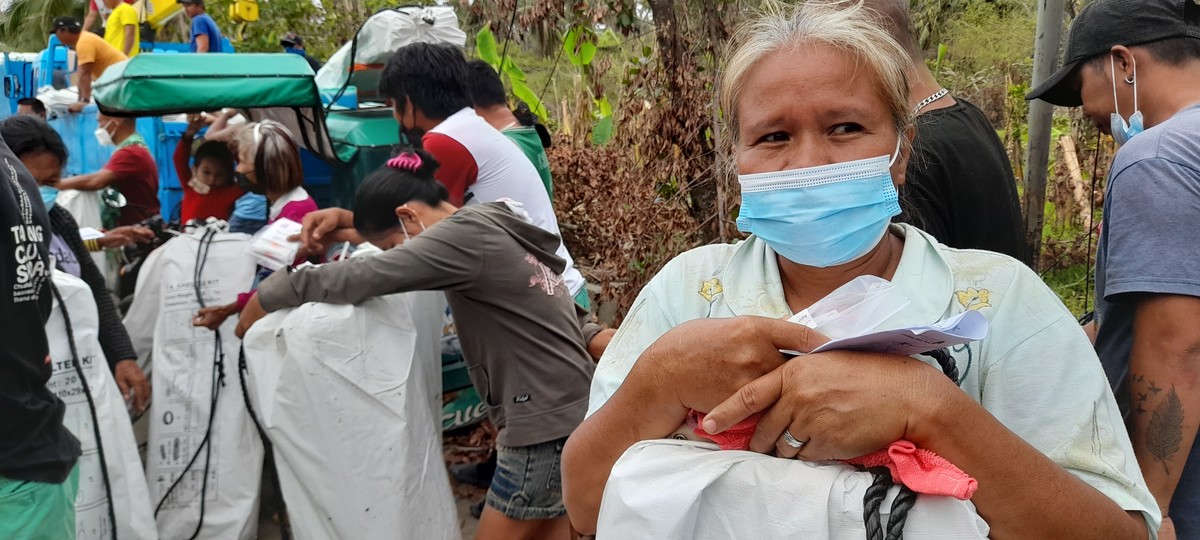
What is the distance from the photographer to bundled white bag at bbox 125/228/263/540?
365cm

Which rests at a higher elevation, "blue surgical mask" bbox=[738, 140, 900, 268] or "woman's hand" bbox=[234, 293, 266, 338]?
"blue surgical mask" bbox=[738, 140, 900, 268]

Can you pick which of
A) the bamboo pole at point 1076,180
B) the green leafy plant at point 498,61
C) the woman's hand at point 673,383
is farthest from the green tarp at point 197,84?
the bamboo pole at point 1076,180

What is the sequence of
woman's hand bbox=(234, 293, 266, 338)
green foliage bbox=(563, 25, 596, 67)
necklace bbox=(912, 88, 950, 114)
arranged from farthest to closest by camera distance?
1. green foliage bbox=(563, 25, 596, 67)
2. woman's hand bbox=(234, 293, 266, 338)
3. necklace bbox=(912, 88, 950, 114)

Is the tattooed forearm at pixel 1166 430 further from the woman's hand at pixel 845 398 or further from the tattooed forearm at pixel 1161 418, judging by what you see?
the woman's hand at pixel 845 398

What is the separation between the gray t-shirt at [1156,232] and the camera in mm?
1660

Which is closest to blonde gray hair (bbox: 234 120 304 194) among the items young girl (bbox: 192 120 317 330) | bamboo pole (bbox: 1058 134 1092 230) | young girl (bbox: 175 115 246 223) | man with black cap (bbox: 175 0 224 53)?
young girl (bbox: 192 120 317 330)

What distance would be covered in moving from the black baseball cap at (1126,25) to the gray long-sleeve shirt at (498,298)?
1809 millimetres

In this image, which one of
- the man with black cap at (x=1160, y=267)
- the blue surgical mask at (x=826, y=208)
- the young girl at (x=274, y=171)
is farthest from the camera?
the young girl at (x=274, y=171)

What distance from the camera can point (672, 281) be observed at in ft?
4.67

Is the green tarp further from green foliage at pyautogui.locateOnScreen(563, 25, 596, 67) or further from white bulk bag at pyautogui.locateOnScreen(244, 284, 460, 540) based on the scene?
white bulk bag at pyautogui.locateOnScreen(244, 284, 460, 540)

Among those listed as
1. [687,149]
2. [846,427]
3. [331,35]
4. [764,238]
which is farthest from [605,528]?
[331,35]

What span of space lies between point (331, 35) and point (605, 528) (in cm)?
1163

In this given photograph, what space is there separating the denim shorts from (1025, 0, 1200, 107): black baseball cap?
6.58 ft

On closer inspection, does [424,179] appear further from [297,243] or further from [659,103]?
[659,103]
